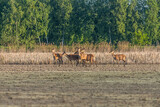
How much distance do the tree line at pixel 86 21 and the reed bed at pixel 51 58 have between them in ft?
87.6

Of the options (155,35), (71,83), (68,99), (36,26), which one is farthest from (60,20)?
(68,99)

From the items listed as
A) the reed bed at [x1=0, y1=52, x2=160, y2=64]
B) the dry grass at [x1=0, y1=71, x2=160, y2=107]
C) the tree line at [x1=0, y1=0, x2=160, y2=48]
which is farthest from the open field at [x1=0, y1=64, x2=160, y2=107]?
the tree line at [x1=0, y1=0, x2=160, y2=48]

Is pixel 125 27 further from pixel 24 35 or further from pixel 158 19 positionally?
pixel 24 35

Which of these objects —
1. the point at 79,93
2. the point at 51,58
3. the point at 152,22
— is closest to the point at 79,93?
the point at 79,93

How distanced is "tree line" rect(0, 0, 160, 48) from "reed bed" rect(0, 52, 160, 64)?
26.7 meters

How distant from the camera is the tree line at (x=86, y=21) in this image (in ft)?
188

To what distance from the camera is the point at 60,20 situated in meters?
61.9

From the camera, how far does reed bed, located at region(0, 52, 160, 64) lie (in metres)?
28.0

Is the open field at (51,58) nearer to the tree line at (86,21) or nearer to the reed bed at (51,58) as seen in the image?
the reed bed at (51,58)

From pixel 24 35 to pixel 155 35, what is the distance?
21391 mm

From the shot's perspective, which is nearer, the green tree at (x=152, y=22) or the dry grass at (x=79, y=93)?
the dry grass at (x=79, y=93)

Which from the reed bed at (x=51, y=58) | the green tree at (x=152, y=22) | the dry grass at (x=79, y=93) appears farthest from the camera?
the green tree at (x=152, y=22)

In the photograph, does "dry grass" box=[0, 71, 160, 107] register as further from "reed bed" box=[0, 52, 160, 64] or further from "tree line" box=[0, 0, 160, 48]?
"tree line" box=[0, 0, 160, 48]

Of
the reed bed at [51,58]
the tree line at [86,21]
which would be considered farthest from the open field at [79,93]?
the tree line at [86,21]
